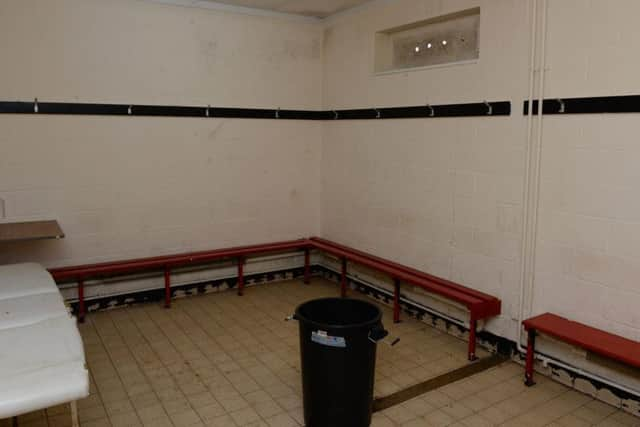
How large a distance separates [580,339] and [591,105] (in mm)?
1242

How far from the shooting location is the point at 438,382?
3049mm

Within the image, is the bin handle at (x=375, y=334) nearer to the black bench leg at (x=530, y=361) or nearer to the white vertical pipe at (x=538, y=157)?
the black bench leg at (x=530, y=361)

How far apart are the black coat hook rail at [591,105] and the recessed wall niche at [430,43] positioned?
0.70 m

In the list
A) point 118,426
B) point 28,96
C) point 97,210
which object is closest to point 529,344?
point 118,426

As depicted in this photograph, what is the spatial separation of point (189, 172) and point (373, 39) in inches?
75.2

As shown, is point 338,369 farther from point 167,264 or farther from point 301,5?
point 301,5

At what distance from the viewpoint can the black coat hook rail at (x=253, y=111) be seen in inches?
138

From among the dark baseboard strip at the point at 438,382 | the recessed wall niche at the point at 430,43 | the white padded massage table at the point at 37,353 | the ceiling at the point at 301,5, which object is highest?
the ceiling at the point at 301,5

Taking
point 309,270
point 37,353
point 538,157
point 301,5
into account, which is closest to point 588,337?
point 538,157

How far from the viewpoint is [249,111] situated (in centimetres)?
465

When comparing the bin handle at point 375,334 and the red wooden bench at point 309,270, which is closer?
the bin handle at point 375,334

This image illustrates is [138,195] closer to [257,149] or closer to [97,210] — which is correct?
[97,210]

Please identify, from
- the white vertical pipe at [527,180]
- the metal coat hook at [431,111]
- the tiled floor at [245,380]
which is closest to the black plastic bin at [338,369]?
the tiled floor at [245,380]

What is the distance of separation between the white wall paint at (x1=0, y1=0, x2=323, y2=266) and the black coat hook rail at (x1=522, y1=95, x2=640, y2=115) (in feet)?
7.95
